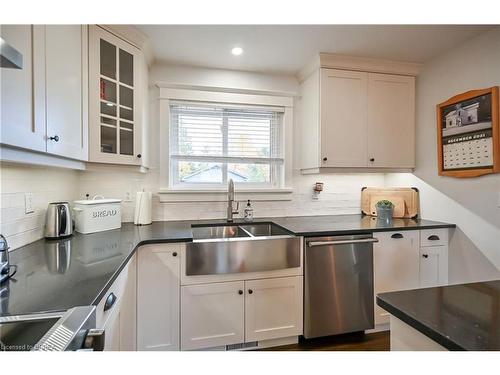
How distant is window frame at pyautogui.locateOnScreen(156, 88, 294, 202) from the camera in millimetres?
2312

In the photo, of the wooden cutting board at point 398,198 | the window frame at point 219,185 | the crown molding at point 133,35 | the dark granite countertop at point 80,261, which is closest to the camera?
the dark granite countertop at point 80,261

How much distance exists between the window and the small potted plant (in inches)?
40.1

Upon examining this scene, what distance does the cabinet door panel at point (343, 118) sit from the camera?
7.39ft

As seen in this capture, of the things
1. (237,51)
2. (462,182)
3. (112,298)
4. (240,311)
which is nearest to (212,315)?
(240,311)

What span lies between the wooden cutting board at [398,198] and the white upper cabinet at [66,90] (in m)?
→ 2.61

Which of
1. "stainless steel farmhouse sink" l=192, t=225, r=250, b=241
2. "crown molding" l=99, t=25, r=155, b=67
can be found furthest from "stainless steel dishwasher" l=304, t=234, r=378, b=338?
"crown molding" l=99, t=25, r=155, b=67

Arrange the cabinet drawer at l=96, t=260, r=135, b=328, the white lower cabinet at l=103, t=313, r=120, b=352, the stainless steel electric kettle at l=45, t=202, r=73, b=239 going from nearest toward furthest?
the cabinet drawer at l=96, t=260, r=135, b=328, the white lower cabinet at l=103, t=313, r=120, b=352, the stainless steel electric kettle at l=45, t=202, r=73, b=239

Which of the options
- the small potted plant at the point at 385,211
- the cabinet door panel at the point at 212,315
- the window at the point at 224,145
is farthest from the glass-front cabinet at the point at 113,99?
the small potted plant at the point at 385,211

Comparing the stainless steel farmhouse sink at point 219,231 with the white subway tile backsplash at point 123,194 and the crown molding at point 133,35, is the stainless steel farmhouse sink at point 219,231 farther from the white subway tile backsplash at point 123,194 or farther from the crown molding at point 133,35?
the crown molding at point 133,35

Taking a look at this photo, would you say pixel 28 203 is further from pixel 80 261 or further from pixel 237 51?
pixel 237 51

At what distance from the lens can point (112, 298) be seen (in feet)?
3.43

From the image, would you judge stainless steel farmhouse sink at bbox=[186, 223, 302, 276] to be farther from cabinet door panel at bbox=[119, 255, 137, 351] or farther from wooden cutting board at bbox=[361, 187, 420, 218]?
wooden cutting board at bbox=[361, 187, 420, 218]

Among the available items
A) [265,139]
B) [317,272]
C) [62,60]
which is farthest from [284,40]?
[317,272]
